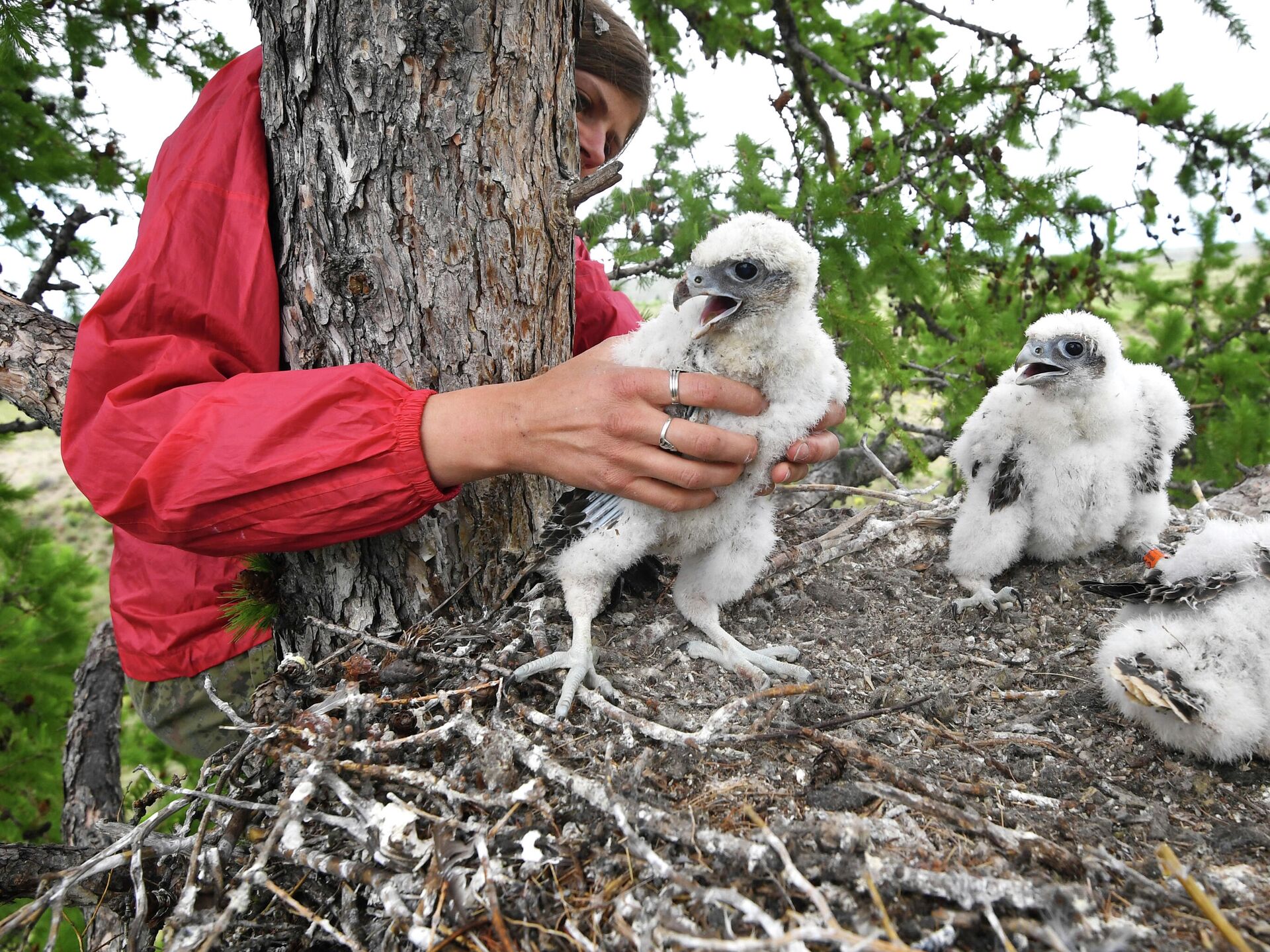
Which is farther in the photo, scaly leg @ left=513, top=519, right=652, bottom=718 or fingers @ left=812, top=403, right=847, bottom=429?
fingers @ left=812, top=403, right=847, bottom=429

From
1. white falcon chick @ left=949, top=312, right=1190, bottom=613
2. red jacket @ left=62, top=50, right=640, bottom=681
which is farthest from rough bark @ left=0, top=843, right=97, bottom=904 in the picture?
white falcon chick @ left=949, top=312, right=1190, bottom=613

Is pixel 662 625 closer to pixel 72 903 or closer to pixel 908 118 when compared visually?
pixel 72 903

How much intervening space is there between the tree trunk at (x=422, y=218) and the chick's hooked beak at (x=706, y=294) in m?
0.51

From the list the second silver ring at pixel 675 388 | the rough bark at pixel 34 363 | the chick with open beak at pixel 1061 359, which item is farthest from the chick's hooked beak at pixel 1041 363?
the rough bark at pixel 34 363

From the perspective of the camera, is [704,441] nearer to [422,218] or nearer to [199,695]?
[422,218]

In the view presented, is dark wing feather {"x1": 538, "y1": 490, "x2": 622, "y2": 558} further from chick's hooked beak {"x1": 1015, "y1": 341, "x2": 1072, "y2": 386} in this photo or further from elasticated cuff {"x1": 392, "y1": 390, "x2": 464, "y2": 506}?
chick's hooked beak {"x1": 1015, "y1": 341, "x2": 1072, "y2": 386}

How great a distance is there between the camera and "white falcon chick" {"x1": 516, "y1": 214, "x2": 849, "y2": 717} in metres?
1.91

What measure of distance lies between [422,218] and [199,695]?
193cm

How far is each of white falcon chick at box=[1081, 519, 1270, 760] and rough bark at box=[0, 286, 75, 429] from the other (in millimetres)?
3105

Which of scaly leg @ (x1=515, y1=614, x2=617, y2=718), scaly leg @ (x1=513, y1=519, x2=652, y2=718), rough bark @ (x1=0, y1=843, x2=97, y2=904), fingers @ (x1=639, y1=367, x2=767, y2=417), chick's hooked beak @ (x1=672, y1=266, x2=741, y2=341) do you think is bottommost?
rough bark @ (x1=0, y1=843, x2=97, y2=904)

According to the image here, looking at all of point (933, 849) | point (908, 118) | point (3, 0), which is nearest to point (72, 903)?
point (933, 849)

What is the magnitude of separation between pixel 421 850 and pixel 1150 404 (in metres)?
2.88

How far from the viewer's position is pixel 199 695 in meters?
2.67

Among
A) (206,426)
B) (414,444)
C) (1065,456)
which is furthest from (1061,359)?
(206,426)
